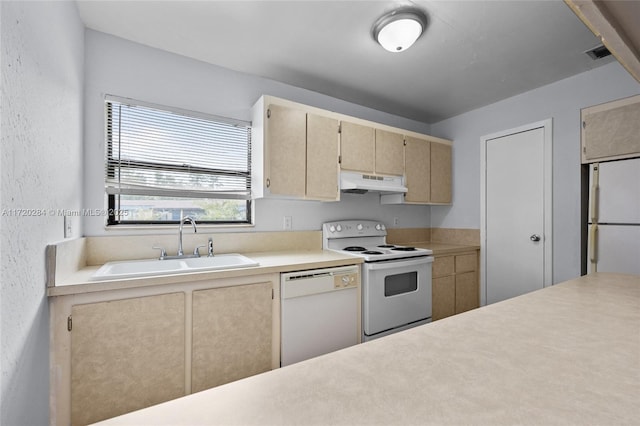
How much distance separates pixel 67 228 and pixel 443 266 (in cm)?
300

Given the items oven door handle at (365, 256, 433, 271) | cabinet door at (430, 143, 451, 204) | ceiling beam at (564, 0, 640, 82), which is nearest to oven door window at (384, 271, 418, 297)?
oven door handle at (365, 256, 433, 271)

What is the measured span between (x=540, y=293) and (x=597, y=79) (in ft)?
8.26

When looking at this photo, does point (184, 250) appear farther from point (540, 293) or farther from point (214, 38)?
point (540, 293)

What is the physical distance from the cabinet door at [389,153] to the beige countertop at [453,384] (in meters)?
2.28

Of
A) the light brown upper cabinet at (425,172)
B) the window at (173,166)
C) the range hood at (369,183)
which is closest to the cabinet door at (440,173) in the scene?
the light brown upper cabinet at (425,172)

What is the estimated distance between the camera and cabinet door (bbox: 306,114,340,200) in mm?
2463

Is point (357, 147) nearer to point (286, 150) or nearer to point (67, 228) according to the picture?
point (286, 150)

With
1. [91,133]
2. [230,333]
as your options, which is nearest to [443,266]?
[230,333]

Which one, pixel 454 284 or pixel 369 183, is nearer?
pixel 369 183

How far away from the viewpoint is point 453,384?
1.55 feet

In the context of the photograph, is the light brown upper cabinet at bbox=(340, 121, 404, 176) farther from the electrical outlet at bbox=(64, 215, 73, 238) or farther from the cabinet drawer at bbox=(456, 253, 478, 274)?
the electrical outlet at bbox=(64, 215, 73, 238)

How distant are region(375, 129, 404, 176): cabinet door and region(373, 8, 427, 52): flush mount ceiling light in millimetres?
1028

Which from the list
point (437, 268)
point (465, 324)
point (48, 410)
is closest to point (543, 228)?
point (437, 268)

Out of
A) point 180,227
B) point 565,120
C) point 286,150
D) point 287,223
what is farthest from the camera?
point 287,223
